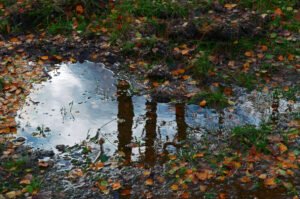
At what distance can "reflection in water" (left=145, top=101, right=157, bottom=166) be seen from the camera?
5.46 meters

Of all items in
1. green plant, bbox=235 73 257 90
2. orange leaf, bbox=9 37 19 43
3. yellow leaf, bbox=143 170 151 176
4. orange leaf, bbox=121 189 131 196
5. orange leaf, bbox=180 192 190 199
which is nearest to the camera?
orange leaf, bbox=180 192 190 199

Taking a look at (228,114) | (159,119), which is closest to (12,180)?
(159,119)

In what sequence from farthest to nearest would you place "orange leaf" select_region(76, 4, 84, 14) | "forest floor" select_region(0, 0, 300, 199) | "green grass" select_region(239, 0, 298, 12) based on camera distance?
"orange leaf" select_region(76, 4, 84, 14) → "green grass" select_region(239, 0, 298, 12) → "forest floor" select_region(0, 0, 300, 199)

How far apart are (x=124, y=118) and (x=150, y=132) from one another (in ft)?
1.71

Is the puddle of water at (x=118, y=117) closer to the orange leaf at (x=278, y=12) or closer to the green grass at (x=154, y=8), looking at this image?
the green grass at (x=154, y=8)

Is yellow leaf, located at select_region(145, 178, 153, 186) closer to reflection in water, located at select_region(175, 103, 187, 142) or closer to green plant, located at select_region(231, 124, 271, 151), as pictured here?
reflection in water, located at select_region(175, 103, 187, 142)

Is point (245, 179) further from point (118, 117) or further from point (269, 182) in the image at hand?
point (118, 117)

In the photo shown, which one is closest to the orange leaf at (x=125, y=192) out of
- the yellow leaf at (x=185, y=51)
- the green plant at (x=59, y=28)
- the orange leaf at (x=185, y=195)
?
the orange leaf at (x=185, y=195)

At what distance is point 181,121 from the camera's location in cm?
611

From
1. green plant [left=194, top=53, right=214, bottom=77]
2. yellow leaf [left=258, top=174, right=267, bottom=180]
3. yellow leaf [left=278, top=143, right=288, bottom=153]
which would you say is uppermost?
green plant [left=194, top=53, right=214, bottom=77]

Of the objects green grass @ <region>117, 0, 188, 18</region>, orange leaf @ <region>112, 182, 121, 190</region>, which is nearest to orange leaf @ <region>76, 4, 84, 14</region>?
green grass @ <region>117, 0, 188, 18</region>

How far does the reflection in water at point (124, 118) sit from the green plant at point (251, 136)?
1.39m

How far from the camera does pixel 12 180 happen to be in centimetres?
516

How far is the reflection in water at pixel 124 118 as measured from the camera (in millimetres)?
5699
